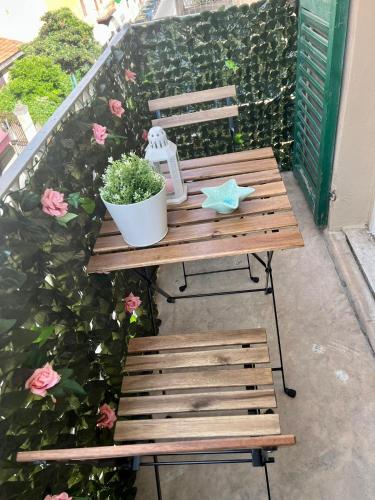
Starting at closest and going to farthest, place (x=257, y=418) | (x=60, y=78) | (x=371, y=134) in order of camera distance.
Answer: (x=257, y=418), (x=371, y=134), (x=60, y=78)

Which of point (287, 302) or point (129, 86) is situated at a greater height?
point (129, 86)

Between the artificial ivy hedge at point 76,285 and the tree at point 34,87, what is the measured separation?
12825 mm

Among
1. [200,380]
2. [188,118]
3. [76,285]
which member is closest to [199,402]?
[200,380]

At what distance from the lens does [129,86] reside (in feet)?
8.27

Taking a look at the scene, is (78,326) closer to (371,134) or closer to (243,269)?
(243,269)

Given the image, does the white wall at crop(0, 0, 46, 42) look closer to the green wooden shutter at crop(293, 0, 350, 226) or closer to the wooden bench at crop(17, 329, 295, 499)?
the green wooden shutter at crop(293, 0, 350, 226)

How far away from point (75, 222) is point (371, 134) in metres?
1.79

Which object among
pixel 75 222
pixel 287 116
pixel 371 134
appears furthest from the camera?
pixel 287 116

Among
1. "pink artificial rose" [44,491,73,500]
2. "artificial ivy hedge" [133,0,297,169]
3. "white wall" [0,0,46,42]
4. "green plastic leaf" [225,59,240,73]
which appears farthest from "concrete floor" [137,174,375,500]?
"white wall" [0,0,46,42]

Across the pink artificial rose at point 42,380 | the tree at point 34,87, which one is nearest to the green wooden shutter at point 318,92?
the pink artificial rose at point 42,380

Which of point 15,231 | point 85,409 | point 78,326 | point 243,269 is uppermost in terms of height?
point 15,231

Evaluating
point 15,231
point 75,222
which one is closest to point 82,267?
point 75,222

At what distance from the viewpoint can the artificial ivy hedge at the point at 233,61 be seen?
9.06 feet

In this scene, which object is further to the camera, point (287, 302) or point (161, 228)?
point (287, 302)
